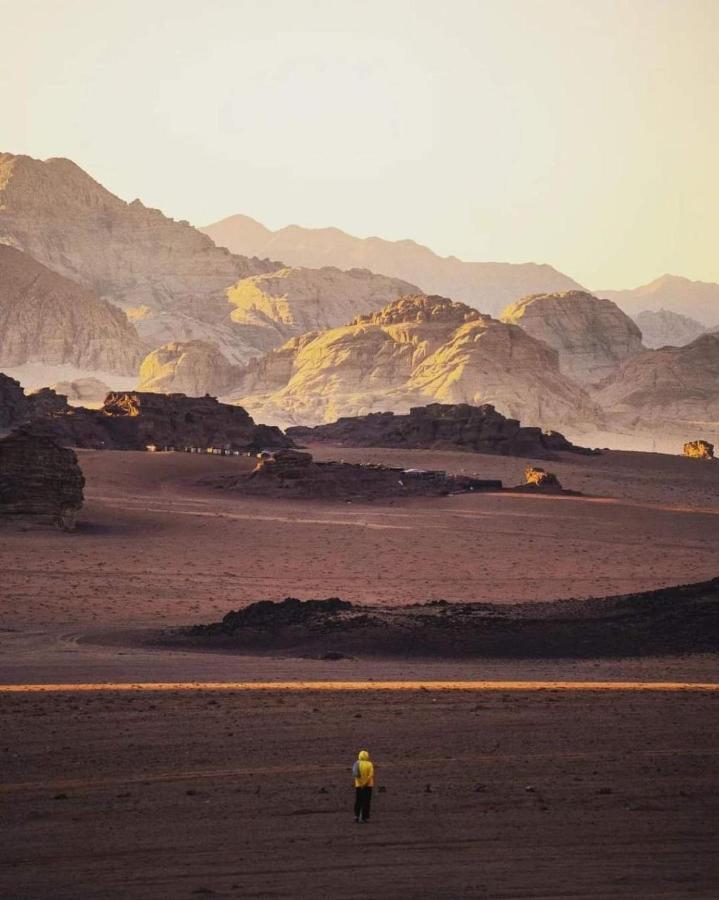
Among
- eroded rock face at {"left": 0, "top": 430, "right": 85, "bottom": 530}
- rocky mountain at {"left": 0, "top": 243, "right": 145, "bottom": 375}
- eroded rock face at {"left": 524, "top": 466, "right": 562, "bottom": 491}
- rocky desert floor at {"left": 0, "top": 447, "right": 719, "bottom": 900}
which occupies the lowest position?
rocky desert floor at {"left": 0, "top": 447, "right": 719, "bottom": 900}

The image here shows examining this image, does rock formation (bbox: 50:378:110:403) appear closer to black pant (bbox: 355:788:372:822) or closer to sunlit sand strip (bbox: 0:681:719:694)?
sunlit sand strip (bbox: 0:681:719:694)

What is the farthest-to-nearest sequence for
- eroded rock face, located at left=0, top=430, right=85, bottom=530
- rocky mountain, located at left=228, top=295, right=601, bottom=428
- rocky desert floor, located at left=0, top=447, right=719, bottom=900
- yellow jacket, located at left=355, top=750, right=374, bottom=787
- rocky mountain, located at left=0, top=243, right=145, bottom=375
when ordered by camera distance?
rocky mountain, located at left=0, top=243, right=145, bottom=375
rocky mountain, located at left=228, top=295, right=601, bottom=428
eroded rock face, located at left=0, top=430, right=85, bottom=530
yellow jacket, located at left=355, top=750, right=374, bottom=787
rocky desert floor, located at left=0, top=447, right=719, bottom=900

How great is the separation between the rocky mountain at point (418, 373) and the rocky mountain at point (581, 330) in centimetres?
3782

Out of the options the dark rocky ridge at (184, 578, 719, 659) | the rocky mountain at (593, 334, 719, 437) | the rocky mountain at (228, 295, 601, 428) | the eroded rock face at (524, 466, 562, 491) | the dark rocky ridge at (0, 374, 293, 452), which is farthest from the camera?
the rocky mountain at (593, 334, 719, 437)

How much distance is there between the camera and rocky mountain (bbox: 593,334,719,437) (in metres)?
139

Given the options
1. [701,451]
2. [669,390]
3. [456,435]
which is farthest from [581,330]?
[456,435]

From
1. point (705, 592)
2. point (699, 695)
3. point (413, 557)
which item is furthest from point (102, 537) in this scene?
point (699, 695)

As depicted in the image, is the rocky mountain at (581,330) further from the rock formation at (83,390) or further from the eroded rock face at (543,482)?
the eroded rock face at (543,482)

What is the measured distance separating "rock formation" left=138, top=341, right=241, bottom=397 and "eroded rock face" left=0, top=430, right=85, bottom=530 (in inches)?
3998

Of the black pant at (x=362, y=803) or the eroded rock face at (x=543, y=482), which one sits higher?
the eroded rock face at (x=543, y=482)

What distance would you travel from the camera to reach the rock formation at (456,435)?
80.2 m

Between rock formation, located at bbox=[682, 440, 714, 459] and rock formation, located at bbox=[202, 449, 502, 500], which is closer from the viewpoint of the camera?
rock formation, located at bbox=[202, 449, 502, 500]

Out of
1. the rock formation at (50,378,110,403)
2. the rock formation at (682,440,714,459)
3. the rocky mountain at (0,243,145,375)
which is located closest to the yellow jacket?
the rock formation at (682,440,714,459)

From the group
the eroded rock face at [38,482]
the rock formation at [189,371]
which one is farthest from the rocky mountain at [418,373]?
the eroded rock face at [38,482]
